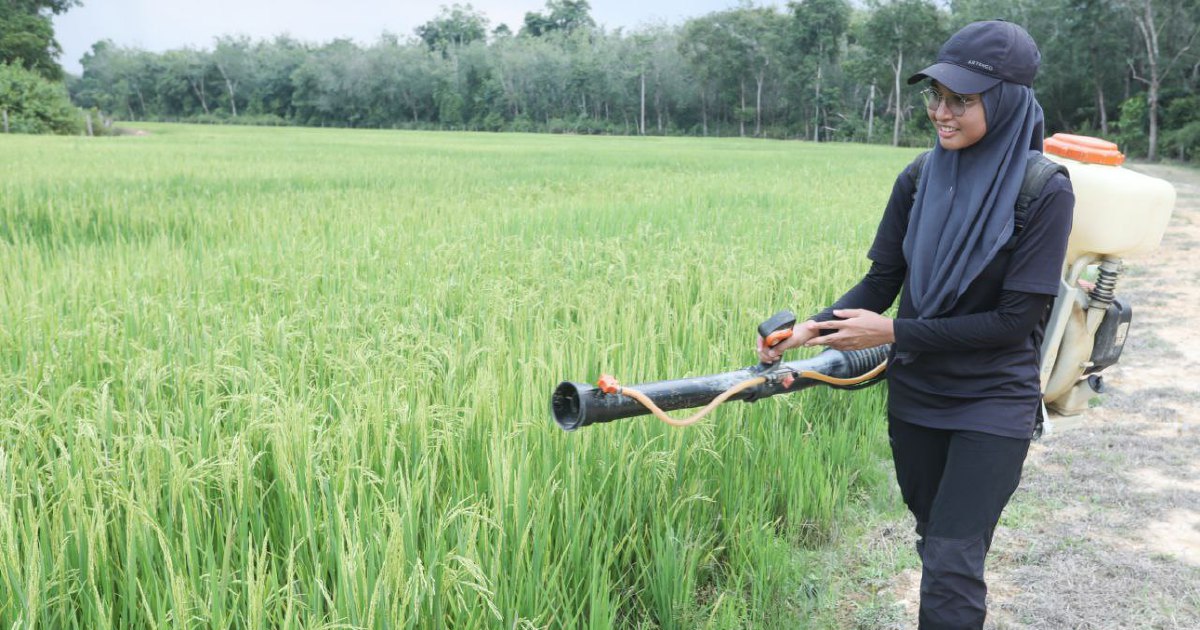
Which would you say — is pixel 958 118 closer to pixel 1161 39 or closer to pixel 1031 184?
pixel 1031 184

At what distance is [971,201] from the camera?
1.83 m

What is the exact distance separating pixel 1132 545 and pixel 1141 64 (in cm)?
4231

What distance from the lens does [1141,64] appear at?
1435 inches

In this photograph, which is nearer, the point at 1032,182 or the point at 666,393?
the point at 666,393

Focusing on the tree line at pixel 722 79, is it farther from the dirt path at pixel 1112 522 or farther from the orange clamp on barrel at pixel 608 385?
the orange clamp on barrel at pixel 608 385

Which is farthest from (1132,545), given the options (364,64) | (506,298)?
(364,64)

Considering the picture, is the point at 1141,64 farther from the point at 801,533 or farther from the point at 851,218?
the point at 801,533

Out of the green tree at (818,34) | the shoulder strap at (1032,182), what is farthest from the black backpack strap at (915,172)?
the green tree at (818,34)

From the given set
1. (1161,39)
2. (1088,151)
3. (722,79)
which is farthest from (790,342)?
(722,79)

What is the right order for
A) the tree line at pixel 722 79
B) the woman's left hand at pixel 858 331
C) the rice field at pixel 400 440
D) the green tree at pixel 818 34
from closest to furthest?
the rice field at pixel 400 440, the woman's left hand at pixel 858 331, the tree line at pixel 722 79, the green tree at pixel 818 34

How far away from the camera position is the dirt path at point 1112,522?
8.23ft

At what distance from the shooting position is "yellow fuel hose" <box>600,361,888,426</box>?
1.49 m

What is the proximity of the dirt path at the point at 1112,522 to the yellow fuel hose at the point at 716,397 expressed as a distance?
2.30ft

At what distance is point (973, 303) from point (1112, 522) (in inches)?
70.5
